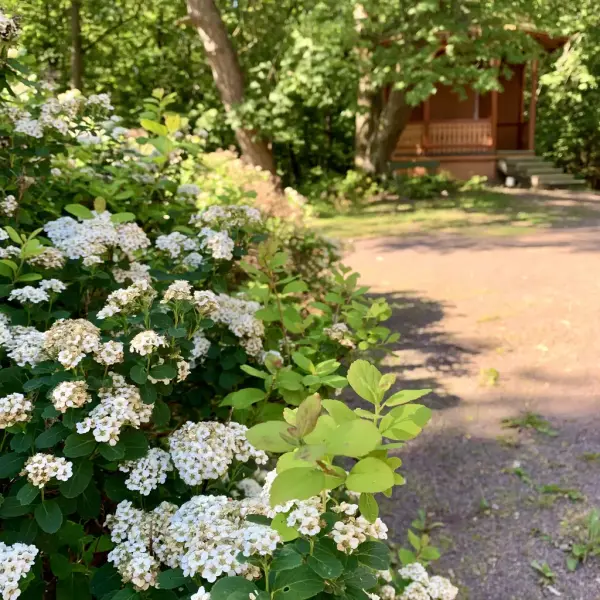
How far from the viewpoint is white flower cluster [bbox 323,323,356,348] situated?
7.61 ft

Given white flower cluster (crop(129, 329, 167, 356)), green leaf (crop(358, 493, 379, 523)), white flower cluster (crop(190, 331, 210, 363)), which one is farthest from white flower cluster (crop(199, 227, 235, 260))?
green leaf (crop(358, 493, 379, 523))

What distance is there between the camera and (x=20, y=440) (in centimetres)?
135

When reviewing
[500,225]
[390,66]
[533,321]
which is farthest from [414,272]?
[390,66]

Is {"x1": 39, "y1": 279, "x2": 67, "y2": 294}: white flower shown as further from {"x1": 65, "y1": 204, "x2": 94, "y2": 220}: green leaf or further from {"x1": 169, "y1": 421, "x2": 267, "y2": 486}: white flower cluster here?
{"x1": 169, "y1": 421, "x2": 267, "y2": 486}: white flower cluster

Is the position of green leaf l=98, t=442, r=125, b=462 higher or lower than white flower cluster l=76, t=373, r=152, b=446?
lower

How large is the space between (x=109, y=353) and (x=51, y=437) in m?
0.21

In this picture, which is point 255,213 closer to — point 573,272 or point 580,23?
point 573,272

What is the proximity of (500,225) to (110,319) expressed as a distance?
419 inches

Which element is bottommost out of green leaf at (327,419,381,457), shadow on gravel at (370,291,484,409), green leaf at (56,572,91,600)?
shadow on gravel at (370,291,484,409)

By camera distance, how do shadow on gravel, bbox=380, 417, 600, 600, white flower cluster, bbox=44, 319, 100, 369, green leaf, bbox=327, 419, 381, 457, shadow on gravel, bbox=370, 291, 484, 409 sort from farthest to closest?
shadow on gravel, bbox=370, 291, 484, 409 < shadow on gravel, bbox=380, 417, 600, 600 < white flower cluster, bbox=44, 319, 100, 369 < green leaf, bbox=327, 419, 381, 457

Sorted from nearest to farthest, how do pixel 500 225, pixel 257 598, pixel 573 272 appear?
pixel 257 598 → pixel 573 272 → pixel 500 225

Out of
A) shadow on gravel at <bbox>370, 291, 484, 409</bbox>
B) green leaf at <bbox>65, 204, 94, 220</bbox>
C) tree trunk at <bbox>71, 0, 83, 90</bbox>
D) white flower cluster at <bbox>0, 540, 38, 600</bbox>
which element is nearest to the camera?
white flower cluster at <bbox>0, 540, 38, 600</bbox>

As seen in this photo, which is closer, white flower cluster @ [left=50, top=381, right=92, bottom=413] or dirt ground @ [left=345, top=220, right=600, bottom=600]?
white flower cluster @ [left=50, top=381, right=92, bottom=413]

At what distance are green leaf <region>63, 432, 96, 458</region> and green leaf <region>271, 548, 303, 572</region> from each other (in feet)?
1.56
